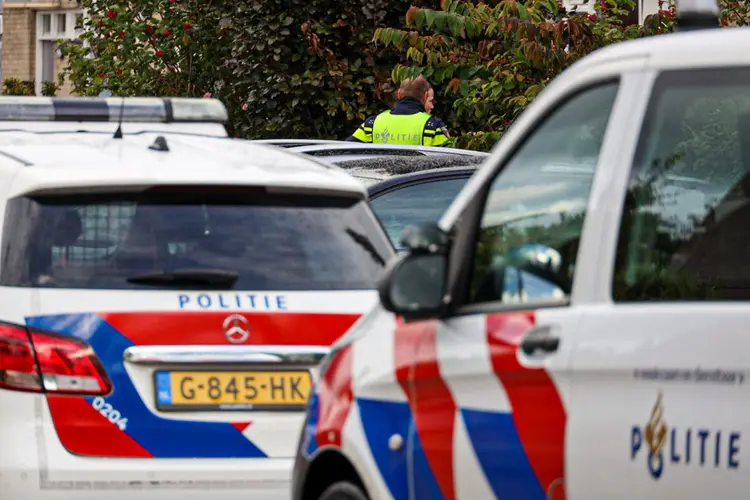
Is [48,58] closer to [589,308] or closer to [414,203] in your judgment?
[414,203]

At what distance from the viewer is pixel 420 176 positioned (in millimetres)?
10469

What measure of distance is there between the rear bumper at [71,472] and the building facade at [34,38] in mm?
39799

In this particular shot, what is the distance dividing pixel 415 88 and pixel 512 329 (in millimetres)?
9839

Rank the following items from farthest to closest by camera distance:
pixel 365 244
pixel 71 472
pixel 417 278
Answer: pixel 365 244 → pixel 71 472 → pixel 417 278

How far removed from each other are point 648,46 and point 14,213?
2803mm

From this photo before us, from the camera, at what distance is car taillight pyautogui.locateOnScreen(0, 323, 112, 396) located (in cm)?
602

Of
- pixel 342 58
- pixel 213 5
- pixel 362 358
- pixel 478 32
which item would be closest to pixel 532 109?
pixel 362 358

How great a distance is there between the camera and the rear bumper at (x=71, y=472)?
599 centimetres

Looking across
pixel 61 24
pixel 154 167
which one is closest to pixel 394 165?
pixel 154 167

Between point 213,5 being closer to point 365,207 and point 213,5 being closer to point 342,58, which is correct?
point 342,58

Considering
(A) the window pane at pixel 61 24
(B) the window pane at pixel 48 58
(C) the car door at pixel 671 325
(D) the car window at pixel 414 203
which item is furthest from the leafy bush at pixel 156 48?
(B) the window pane at pixel 48 58

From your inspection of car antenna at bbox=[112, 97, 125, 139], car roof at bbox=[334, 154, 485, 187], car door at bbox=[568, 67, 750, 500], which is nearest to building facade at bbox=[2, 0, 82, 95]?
car roof at bbox=[334, 154, 485, 187]

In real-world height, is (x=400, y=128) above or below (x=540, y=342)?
below

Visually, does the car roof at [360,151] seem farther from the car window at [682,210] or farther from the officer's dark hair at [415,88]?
the car window at [682,210]
